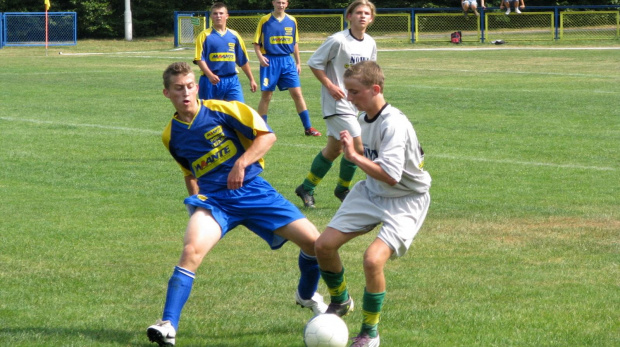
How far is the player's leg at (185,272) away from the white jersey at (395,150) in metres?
0.94

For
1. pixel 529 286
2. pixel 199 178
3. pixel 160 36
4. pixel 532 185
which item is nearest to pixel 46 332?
pixel 199 178

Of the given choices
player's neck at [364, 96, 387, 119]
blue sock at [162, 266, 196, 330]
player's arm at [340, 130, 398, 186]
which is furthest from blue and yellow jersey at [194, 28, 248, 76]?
player's arm at [340, 130, 398, 186]

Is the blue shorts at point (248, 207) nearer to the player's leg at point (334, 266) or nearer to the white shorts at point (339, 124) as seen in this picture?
the player's leg at point (334, 266)

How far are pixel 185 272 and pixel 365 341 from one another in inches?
41.2

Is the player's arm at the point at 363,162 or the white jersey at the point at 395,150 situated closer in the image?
the player's arm at the point at 363,162

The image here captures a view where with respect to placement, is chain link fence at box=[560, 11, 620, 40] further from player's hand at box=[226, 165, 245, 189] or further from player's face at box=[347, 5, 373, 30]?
player's hand at box=[226, 165, 245, 189]

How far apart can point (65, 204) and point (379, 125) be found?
5.15 m

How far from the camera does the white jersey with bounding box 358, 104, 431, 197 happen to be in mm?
5043

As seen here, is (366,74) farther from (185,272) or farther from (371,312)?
(185,272)

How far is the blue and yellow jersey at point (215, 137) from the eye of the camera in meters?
5.55

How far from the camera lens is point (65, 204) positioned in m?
9.44

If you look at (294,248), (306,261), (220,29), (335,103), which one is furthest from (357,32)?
(220,29)

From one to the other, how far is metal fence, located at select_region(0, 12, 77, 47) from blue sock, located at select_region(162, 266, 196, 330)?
4122cm

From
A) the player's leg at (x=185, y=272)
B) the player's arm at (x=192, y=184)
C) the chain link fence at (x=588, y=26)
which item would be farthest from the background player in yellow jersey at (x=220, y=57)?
the chain link fence at (x=588, y=26)
